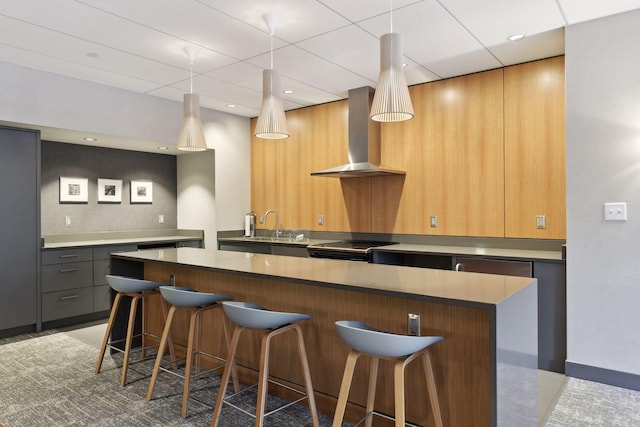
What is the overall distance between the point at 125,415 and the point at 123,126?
318cm

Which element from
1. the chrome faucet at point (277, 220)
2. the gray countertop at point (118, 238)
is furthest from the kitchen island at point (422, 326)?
the chrome faucet at point (277, 220)

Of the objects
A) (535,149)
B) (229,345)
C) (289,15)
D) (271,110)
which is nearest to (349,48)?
(289,15)

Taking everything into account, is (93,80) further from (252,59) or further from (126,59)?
(252,59)

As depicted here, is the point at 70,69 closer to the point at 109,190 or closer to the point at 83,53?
the point at 83,53

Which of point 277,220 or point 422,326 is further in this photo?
point 277,220

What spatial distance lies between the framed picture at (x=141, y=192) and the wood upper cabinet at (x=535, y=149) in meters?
4.47

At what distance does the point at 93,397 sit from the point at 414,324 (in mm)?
2109

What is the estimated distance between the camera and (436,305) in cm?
209

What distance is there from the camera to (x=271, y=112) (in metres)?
3.02

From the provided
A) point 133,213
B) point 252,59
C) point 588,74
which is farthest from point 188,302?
point 133,213

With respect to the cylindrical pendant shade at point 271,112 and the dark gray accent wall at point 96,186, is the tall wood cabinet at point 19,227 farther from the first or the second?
the cylindrical pendant shade at point 271,112

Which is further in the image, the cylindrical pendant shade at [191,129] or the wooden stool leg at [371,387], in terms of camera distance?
the cylindrical pendant shade at [191,129]

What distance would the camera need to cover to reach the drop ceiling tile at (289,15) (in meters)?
2.77

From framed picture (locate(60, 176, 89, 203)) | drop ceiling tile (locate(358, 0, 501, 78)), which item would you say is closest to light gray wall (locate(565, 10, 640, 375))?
drop ceiling tile (locate(358, 0, 501, 78))
